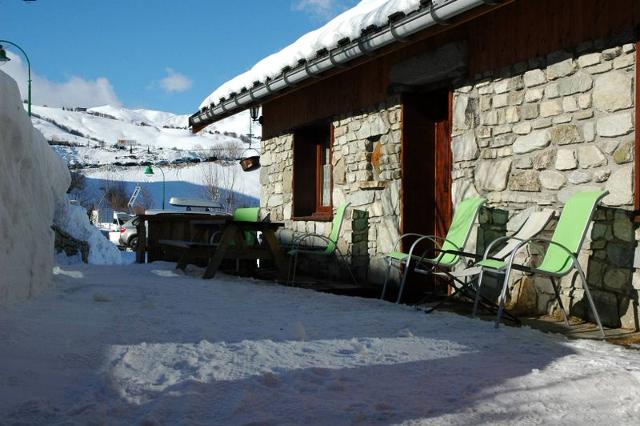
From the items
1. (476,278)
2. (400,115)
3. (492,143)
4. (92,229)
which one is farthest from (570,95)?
(92,229)

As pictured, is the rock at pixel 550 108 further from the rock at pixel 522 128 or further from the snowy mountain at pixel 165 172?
the snowy mountain at pixel 165 172

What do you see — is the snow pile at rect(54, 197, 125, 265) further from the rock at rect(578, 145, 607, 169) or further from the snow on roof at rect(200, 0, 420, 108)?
the rock at rect(578, 145, 607, 169)

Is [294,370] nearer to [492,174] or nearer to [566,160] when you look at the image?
[566,160]

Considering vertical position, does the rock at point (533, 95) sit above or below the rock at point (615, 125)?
above

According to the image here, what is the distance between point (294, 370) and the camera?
2.59 m

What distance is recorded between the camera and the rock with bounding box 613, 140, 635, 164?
3840 millimetres

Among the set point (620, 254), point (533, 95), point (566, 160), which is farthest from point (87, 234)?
point (620, 254)

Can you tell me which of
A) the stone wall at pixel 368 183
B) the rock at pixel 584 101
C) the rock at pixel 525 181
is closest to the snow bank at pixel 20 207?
the stone wall at pixel 368 183

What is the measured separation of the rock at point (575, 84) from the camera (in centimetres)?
415

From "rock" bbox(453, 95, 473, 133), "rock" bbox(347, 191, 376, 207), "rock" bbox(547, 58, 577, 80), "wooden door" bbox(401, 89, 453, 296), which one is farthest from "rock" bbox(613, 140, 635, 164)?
"rock" bbox(347, 191, 376, 207)

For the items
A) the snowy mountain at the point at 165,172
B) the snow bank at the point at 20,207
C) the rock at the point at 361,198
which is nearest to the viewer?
the snow bank at the point at 20,207

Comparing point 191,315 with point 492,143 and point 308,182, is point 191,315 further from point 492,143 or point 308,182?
point 308,182

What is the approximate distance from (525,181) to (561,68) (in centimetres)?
82

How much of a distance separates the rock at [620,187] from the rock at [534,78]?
3.09 ft
